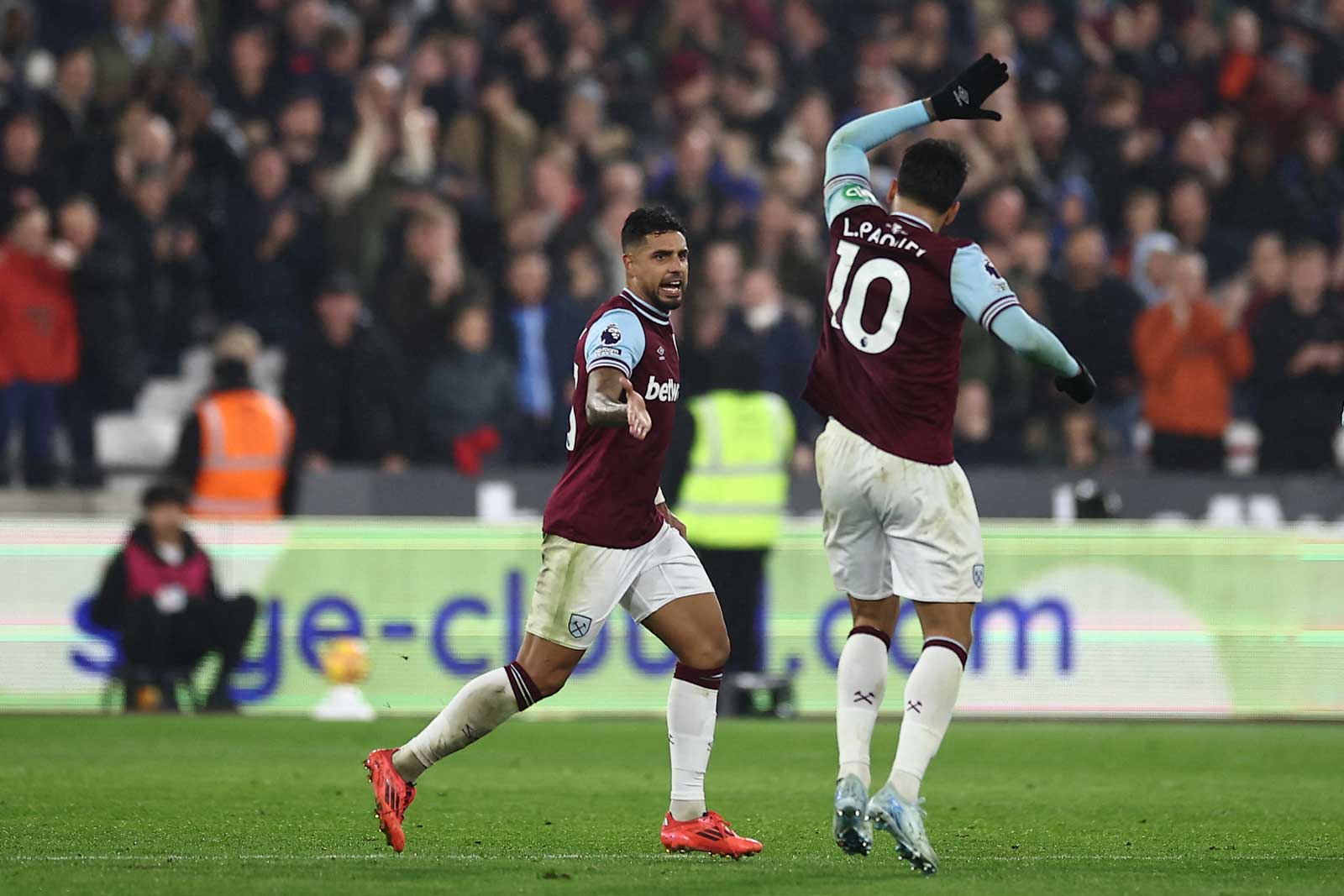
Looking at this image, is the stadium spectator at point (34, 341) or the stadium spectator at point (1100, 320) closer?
the stadium spectator at point (34, 341)

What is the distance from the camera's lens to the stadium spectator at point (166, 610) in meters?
13.6

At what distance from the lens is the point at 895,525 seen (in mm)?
7230

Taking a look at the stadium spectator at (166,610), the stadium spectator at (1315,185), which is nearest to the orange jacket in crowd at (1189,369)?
the stadium spectator at (1315,185)

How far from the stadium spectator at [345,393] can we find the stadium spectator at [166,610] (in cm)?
144

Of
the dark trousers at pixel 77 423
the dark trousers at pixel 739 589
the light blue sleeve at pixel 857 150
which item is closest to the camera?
the light blue sleeve at pixel 857 150

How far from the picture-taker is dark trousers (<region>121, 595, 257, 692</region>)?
1362cm

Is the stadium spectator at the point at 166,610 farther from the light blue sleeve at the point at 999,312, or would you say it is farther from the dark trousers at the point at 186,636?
the light blue sleeve at the point at 999,312

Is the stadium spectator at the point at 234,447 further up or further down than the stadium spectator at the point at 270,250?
further down

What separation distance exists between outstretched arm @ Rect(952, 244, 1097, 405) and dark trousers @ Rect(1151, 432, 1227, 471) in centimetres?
983

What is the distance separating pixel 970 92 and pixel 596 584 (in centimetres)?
208

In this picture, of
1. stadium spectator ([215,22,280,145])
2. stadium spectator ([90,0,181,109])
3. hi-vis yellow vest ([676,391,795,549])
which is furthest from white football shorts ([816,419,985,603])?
stadium spectator ([90,0,181,109])

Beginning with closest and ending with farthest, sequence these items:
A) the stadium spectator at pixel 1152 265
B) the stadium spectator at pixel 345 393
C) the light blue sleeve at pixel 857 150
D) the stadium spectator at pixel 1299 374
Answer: the light blue sleeve at pixel 857 150, the stadium spectator at pixel 345 393, the stadium spectator at pixel 1299 374, the stadium spectator at pixel 1152 265

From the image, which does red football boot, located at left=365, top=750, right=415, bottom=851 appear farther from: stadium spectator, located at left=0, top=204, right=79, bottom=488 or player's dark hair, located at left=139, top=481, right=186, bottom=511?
stadium spectator, located at left=0, top=204, right=79, bottom=488

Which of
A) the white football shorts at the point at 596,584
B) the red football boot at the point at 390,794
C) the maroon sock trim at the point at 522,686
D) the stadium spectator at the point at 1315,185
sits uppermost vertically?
the stadium spectator at the point at 1315,185
